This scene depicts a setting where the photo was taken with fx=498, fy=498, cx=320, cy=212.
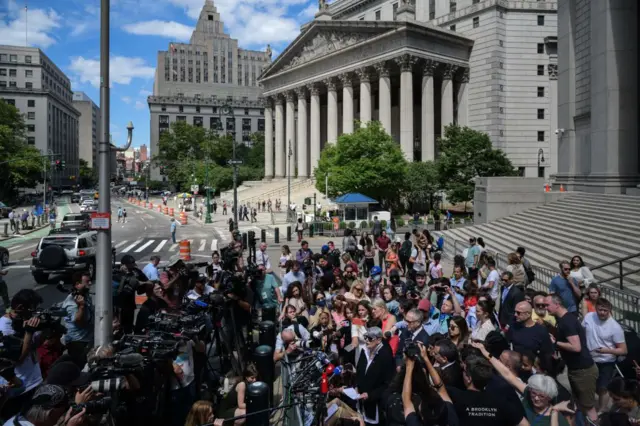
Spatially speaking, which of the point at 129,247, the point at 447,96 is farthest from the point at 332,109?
the point at 129,247

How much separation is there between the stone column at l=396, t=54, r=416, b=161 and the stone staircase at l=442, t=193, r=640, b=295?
96.6 feet

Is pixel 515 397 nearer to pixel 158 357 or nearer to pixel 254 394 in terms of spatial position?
pixel 254 394

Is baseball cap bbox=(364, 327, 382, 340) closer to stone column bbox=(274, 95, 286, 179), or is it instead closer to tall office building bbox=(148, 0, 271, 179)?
stone column bbox=(274, 95, 286, 179)

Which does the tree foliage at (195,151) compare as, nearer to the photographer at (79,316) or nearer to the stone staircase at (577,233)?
the stone staircase at (577,233)

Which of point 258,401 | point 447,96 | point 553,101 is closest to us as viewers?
point 258,401

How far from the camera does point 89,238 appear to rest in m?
20.2

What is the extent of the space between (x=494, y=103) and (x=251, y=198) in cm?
3387

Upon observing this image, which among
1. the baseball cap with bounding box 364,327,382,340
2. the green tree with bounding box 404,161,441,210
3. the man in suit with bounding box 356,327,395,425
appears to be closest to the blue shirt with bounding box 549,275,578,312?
the man in suit with bounding box 356,327,395,425

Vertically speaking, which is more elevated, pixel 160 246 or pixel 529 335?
pixel 529 335

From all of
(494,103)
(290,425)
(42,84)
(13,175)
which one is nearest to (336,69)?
(494,103)

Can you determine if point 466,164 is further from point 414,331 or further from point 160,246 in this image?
point 414,331

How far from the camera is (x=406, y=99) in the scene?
56.2m

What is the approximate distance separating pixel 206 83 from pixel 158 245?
143 m

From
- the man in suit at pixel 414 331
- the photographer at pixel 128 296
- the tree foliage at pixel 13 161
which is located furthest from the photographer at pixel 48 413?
the tree foliage at pixel 13 161
